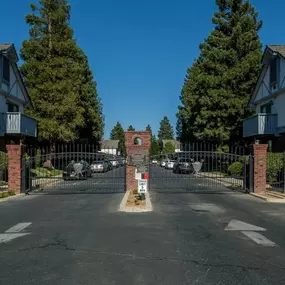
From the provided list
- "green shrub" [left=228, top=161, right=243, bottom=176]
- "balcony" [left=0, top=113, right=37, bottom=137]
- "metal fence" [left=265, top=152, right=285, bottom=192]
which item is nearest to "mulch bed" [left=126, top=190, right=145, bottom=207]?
"metal fence" [left=265, top=152, right=285, bottom=192]

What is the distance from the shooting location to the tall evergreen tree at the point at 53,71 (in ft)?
130

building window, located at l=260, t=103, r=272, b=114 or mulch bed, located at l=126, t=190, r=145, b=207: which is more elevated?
building window, located at l=260, t=103, r=272, b=114

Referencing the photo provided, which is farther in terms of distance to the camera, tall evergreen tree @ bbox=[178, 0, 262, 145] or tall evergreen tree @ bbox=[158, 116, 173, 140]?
tall evergreen tree @ bbox=[158, 116, 173, 140]

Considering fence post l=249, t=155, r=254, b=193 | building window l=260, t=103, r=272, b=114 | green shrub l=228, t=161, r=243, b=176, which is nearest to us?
fence post l=249, t=155, r=254, b=193

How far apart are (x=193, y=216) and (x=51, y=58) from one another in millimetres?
32054

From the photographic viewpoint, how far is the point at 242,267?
651 cm

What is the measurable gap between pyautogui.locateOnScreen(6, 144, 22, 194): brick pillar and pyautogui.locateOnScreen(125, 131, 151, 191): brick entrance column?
15.8ft

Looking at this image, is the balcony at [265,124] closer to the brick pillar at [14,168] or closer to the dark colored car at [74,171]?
the dark colored car at [74,171]

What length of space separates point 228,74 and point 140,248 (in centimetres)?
3052

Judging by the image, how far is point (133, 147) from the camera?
19.4 meters

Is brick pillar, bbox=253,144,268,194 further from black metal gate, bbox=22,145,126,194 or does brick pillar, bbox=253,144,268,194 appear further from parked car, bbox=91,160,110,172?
parked car, bbox=91,160,110,172

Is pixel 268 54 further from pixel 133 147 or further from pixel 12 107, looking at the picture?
pixel 12 107

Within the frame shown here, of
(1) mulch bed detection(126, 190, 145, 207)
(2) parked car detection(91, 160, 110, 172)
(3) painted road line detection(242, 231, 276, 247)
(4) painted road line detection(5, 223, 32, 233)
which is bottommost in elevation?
(4) painted road line detection(5, 223, 32, 233)

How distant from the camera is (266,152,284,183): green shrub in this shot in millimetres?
20250
